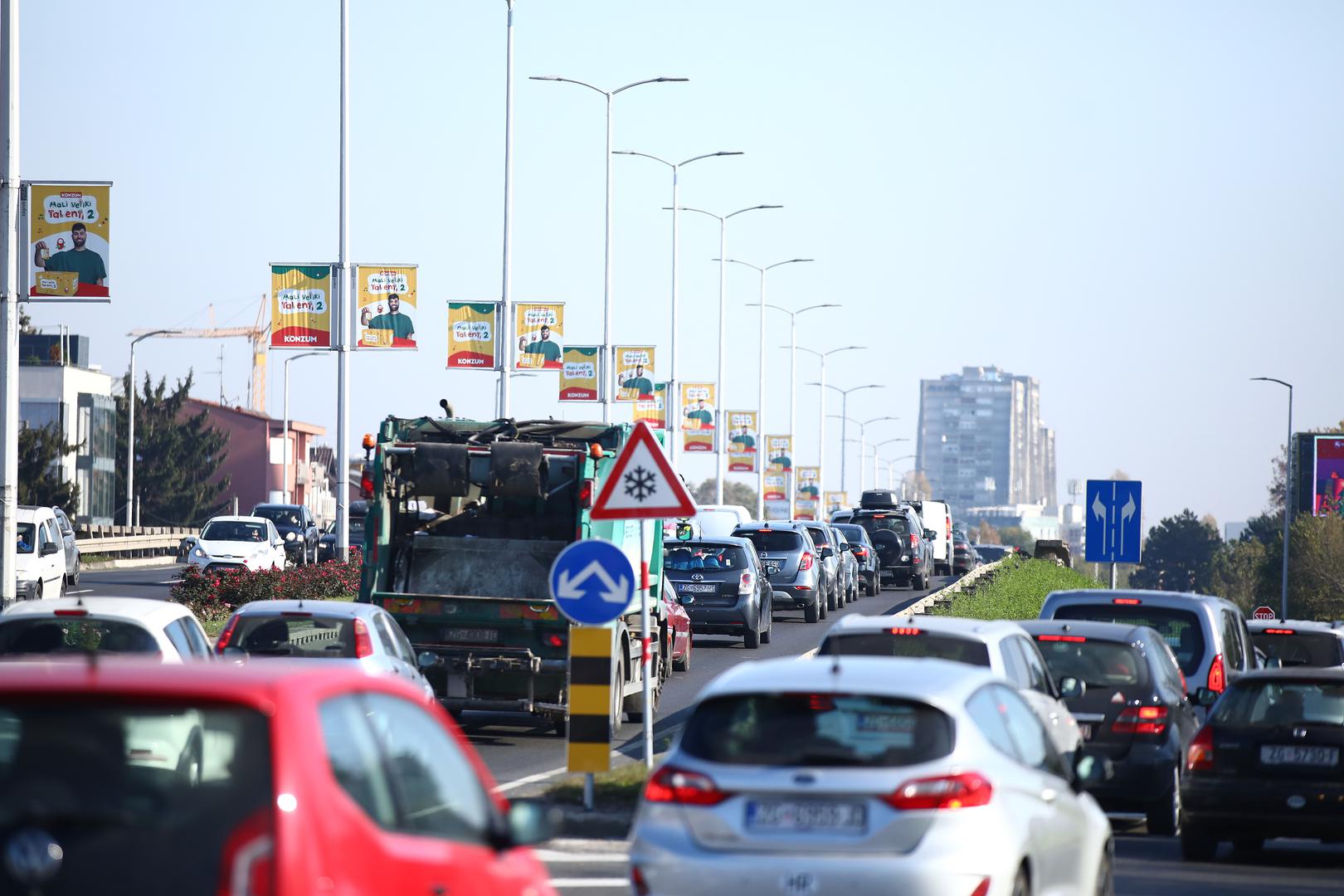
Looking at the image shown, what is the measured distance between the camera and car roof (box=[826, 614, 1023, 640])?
12.1 meters

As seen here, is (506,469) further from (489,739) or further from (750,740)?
(750,740)

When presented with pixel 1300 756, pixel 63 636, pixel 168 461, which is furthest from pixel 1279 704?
pixel 168 461

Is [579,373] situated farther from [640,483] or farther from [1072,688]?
[1072,688]

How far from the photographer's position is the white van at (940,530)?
229ft

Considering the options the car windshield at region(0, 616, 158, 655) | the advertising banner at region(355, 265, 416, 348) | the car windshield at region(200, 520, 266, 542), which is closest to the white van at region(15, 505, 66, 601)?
the advertising banner at region(355, 265, 416, 348)

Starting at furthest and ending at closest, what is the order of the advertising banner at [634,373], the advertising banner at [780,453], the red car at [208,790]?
1. the advertising banner at [780,453]
2. the advertising banner at [634,373]
3. the red car at [208,790]

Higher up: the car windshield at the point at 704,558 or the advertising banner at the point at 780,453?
the advertising banner at the point at 780,453

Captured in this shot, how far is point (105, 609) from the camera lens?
13.7m

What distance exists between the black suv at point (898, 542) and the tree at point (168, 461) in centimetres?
5385

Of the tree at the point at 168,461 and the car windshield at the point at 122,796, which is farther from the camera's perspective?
the tree at the point at 168,461

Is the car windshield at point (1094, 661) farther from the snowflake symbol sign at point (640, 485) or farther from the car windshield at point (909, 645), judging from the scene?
the snowflake symbol sign at point (640, 485)

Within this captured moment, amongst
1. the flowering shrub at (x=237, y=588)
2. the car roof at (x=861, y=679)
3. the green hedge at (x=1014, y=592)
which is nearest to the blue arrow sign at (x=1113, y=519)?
the green hedge at (x=1014, y=592)

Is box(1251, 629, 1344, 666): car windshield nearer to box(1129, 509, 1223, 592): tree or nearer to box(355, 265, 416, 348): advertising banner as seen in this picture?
box(355, 265, 416, 348): advertising banner

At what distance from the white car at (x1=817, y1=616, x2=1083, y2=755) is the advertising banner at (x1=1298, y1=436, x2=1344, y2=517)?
338ft
